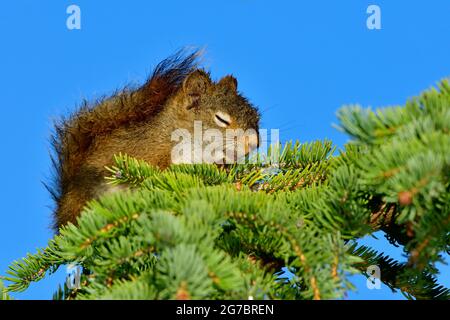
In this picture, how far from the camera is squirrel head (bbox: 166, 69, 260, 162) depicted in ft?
11.6

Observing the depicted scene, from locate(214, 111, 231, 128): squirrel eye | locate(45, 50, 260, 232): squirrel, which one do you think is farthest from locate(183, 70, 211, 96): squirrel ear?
locate(214, 111, 231, 128): squirrel eye

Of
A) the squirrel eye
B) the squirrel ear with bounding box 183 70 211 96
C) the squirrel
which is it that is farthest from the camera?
the squirrel ear with bounding box 183 70 211 96

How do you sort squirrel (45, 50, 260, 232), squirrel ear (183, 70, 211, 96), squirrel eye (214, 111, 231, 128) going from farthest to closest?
Result: 1. squirrel ear (183, 70, 211, 96)
2. squirrel eye (214, 111, 231, 128)
3. squirrel (45, 50, 260, 232)

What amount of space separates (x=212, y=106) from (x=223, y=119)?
0.51 ft

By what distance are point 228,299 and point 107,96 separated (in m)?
2.42

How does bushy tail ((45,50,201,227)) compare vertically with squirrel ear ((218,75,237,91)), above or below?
below

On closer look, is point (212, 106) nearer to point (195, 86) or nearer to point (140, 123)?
point (195, 86)

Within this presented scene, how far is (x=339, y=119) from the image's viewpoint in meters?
1.01

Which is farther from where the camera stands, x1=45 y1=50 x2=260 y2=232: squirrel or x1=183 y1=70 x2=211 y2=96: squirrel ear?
x1=183 y1=70 x2=211 y2=96: squirrel ear

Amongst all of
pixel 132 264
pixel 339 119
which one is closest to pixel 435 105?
pixel 339 119

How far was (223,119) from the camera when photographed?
11.7ft

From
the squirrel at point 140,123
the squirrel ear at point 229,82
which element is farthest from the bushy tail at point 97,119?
the squirrel ear at point 229,82

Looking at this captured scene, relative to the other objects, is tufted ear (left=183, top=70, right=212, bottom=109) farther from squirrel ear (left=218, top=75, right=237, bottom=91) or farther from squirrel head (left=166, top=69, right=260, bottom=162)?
squirrel ear (left=218, top=75, right=237, bottom=91)
